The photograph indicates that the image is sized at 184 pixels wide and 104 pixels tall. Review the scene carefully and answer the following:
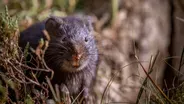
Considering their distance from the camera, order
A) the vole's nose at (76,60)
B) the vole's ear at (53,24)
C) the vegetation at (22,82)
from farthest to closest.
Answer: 1. the vole's ear at (53,24)
2. the vole's nose at (76,60)
3. the vegetation at (22,82)

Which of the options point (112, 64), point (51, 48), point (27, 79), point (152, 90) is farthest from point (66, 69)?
point (112, 64)

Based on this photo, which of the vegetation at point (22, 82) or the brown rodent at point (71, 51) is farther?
the brown rodent at point (71, 51)

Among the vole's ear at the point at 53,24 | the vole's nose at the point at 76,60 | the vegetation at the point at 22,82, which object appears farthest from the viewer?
the vole's ear at the point at 53,24

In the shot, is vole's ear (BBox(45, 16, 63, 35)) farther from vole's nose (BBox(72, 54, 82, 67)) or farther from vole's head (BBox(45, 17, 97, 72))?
vole's nose (BBox(72, 54, 82, 67))

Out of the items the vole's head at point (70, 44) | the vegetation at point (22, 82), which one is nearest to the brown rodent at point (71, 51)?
the vole's head at point (70, 44)

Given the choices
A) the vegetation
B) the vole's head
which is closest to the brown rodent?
the vole's head

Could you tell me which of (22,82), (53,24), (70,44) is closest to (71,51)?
(70,44)

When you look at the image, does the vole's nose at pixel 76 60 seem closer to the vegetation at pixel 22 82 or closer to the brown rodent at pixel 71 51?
the brown rodent at pixel 71 51
